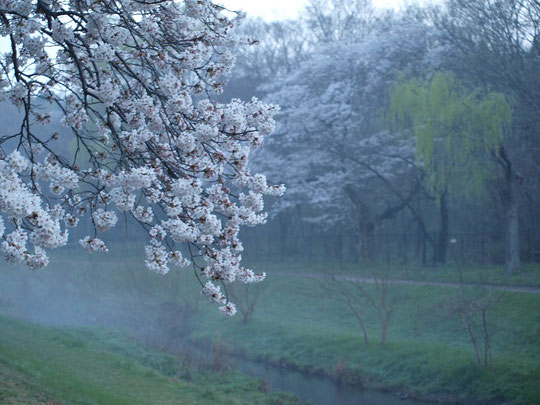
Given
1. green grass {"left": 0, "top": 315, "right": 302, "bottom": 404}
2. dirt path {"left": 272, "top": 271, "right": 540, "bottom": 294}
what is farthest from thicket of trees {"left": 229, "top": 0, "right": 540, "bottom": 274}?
green grass {"left": 0, "top": 315, "right": 302, "bottom": 404}

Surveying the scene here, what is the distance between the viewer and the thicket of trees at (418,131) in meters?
20.3

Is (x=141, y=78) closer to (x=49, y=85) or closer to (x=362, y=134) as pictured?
(x=49, y=85)

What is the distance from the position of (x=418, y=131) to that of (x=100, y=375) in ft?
43.4

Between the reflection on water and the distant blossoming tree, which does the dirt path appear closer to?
the reflection on water

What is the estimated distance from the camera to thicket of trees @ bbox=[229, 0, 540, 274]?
66.5 feet

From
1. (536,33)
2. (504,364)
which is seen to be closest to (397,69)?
(536,33)

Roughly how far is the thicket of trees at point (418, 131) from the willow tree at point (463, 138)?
38 millimetres

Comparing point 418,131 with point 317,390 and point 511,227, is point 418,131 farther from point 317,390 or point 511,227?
point 317,390

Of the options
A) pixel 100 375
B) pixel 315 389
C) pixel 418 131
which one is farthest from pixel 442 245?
pixel 100 375

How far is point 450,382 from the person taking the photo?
45.8 ft

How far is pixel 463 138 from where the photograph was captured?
20.4 meters

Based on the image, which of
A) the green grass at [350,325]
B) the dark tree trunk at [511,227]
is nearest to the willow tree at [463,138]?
the dark tree trunk at [511,227]

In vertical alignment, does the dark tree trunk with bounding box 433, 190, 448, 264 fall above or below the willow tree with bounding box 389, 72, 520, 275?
below

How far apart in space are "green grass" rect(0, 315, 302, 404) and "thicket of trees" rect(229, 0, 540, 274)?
6.31 metres
